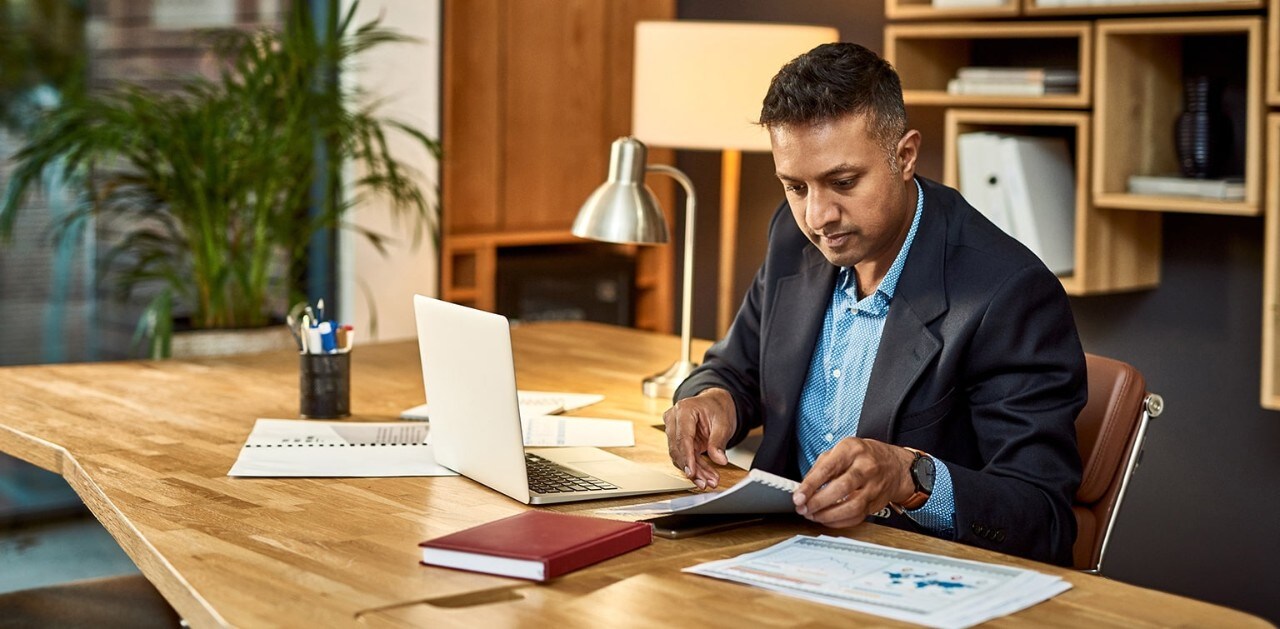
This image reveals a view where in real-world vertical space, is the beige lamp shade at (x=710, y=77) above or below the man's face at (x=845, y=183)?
above

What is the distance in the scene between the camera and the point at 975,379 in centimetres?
209

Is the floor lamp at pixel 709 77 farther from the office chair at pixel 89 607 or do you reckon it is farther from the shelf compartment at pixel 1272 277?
the office chair at pixel 89 607

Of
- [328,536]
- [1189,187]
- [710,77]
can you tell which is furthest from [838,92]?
[1189,187]

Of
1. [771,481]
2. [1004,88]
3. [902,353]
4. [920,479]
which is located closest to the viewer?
[771,481]

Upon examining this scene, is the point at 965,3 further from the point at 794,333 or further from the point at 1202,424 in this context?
the point at 794,333

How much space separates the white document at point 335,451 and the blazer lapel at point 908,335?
25.0 inches

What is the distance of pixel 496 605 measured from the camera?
1.53 m

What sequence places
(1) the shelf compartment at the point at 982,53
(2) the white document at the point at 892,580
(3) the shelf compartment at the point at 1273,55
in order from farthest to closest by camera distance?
Result: (1) the shelf compartment at the point at 982,53 < (3) the shelf compartment at the point at 1273,55 < (2) the white document at the point at 892,580

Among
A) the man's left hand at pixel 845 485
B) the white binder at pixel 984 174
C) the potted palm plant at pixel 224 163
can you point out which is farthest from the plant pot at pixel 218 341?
the man's left hand at pixel 845 485

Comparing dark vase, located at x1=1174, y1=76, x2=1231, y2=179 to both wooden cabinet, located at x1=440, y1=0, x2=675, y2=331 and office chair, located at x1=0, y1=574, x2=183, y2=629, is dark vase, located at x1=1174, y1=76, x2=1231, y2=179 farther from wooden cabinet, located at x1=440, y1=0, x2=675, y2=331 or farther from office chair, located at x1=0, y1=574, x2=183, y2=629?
office chair, located at x1=0, y1=574, x2=183, y2=629

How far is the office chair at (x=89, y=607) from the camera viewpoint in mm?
2586

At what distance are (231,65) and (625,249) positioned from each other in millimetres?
1592

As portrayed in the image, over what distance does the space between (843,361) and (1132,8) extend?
169cm

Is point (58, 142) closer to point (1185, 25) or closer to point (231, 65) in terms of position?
point (231, 65)
